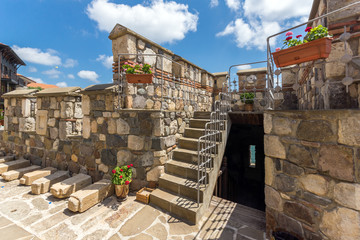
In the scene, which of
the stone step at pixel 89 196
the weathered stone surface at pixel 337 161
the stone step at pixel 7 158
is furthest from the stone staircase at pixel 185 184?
the stone step at pixel 7 158

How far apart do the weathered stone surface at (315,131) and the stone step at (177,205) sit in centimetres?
228

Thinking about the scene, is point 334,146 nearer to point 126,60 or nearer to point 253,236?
point 253,236

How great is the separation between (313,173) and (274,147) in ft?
1.81

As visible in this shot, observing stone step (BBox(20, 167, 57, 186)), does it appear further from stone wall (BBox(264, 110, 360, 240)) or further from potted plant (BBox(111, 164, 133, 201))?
stone wall (BBox(264, 110, 360, 240))

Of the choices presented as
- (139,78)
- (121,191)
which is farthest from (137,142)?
(139,78)

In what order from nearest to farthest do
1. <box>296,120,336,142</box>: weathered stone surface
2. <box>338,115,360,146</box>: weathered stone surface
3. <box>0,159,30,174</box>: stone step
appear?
<box>338,115,360,146</box>: weathered stone surface, <box>296,120,336,142</box>: weathered stone surface, <box>0,159,30,174</box>: stone step

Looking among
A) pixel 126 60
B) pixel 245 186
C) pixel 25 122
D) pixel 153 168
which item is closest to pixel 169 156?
pixel 153 168

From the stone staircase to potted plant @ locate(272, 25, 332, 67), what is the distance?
2.42m

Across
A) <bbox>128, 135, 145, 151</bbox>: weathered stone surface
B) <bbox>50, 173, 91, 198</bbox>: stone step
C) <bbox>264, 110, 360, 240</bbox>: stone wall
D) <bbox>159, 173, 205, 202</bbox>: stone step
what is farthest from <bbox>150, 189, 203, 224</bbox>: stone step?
<bbox>50, 173, 91, 198</bbox>: stone step

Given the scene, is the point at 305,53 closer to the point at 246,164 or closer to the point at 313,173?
the point at 313,173

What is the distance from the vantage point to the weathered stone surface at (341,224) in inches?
69.7

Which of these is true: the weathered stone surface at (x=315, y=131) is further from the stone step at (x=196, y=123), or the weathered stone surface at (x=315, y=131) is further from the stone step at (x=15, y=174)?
the stone step at (x=15, y=174)

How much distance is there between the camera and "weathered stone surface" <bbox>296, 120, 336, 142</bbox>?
1.93 meters

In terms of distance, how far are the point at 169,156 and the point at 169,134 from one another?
0.60 metres
